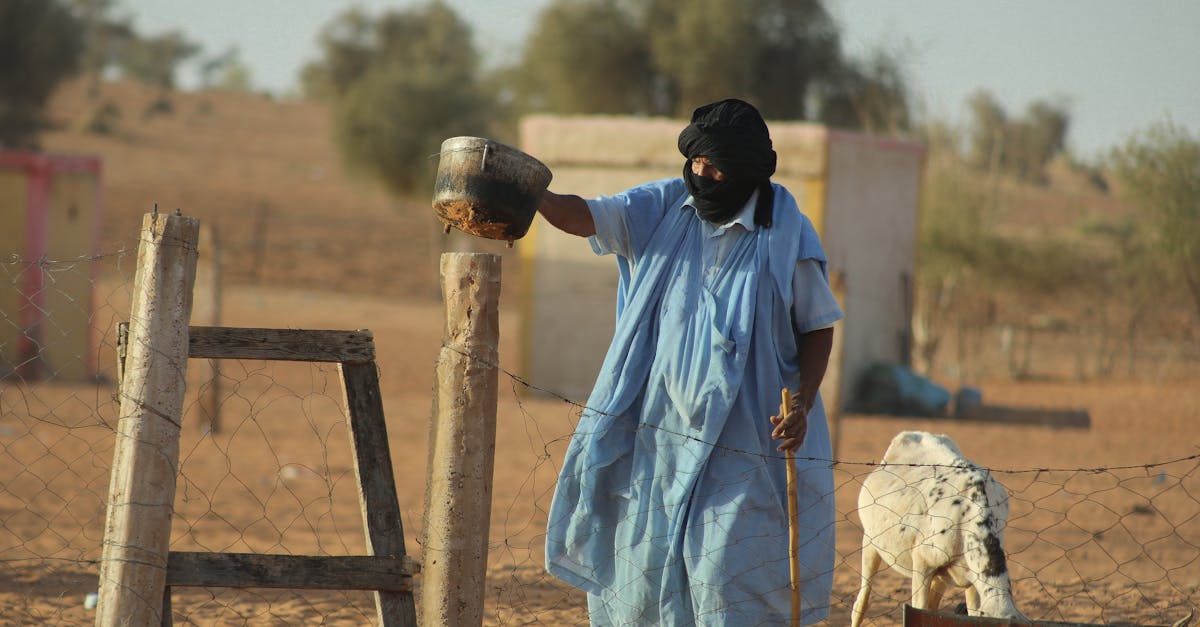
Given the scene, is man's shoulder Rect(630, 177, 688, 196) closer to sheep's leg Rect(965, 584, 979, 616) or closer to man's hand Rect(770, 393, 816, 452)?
man's hand Rect(770, 393, 816, 452)

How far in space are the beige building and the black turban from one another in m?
9.09

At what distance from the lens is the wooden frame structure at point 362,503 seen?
3396 millimetres

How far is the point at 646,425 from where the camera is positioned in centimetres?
337

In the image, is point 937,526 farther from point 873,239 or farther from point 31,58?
point 31,58

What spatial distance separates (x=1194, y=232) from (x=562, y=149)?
316 inches

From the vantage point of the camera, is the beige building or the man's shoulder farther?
the beige building

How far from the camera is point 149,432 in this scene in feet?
10.3

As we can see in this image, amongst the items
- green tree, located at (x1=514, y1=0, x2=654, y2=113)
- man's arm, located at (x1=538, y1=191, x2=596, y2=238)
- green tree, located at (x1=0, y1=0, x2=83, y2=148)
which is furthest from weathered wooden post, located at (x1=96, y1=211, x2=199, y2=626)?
green tree, located at (x1=0, y1=0, x2=83, y2=148)

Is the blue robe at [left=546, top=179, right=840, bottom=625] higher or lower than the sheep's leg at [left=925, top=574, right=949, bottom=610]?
higher

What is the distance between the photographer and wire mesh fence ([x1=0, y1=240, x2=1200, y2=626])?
489cm

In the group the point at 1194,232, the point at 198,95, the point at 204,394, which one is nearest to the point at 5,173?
the point at 204,394

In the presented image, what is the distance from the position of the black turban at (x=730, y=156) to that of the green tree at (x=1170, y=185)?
1341cm

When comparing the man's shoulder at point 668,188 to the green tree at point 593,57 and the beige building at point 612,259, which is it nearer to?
the beige building at point 612,259

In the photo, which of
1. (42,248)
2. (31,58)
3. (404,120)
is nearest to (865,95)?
(404,120)
